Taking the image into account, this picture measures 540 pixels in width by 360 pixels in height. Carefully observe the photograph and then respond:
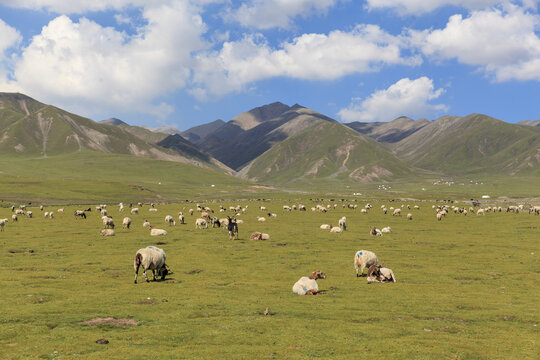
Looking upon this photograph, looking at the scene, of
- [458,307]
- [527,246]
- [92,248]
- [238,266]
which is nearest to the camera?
[458,307]

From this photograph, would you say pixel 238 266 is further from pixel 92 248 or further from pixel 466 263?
pixel 466 263

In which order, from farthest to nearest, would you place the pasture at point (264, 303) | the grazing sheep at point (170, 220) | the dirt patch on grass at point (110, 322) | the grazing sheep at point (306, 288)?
1. the grazing sheep at point (170, 220)
2. the grazing sheep at point (306, 288)
3. the dirt patch on grass at point (110, 322)
4. the pasture at point (264, 303)

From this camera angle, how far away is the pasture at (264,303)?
16.7m

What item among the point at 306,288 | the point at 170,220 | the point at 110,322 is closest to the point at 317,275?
the point at 306,288

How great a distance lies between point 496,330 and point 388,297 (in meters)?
7.46

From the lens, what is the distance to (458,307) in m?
24.2

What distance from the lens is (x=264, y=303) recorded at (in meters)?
24.4

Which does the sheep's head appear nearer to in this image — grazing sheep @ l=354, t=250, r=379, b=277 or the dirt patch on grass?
grazing sheep @ l=354, t=250, r=379, b=277

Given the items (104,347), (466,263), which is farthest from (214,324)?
(466,263)

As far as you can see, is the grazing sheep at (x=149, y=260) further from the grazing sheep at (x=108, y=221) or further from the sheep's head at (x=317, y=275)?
the grazing sheep at (x=108, y=221)

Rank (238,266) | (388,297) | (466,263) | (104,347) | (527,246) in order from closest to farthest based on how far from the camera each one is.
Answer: (104,347) < (388,297) < (238,266) < (466,263) < (527,246)

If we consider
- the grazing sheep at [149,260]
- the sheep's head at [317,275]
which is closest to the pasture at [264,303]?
the sheep's head at [317,275]

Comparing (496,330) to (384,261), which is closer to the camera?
(496,330)

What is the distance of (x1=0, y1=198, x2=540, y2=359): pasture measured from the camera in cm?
1667
